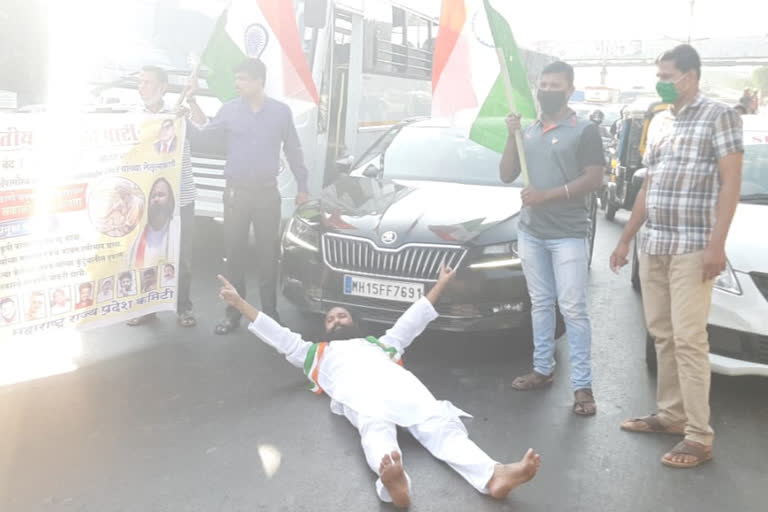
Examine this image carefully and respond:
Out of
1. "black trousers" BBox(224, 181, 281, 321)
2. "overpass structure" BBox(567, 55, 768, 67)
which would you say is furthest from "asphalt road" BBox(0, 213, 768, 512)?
"overpass structure" BBox(567, 55, 768, 67)

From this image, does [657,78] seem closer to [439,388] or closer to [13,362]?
[439,388]

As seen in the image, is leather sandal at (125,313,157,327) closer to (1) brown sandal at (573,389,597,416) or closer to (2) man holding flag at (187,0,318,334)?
(2) man holding flag at (187,0,318,334)

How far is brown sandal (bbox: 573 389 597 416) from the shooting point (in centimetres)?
470

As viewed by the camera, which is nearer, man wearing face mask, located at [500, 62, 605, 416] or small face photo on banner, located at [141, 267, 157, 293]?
man wearing face mask, located at [500, 62, 605, 416]

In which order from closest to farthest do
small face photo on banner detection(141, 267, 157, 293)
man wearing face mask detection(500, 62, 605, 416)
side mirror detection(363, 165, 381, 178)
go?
1. man wearing face mask detection(500, 62, 605, 416)
2. small face photo on banner detection(141, 267, 157, 293)
3. side mirror detection(363, 165, 381, 178)

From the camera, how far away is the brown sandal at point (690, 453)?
4.00m

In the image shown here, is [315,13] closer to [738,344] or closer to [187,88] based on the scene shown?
[187,88]

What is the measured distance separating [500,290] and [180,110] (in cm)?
243

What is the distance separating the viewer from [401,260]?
548 cm

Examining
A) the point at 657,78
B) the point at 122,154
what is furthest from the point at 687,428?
the point at 122,154

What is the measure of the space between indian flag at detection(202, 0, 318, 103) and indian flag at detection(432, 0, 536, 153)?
118cm

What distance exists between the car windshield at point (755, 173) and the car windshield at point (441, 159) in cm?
165

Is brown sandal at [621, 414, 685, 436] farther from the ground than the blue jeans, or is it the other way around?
the blue jeans

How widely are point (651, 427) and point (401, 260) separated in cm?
189
